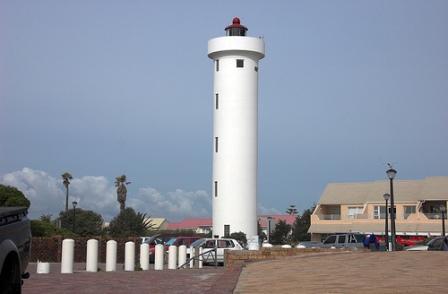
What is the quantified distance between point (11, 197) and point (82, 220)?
28223mm

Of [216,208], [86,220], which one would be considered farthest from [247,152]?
[86,220]

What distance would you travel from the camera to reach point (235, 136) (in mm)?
50094

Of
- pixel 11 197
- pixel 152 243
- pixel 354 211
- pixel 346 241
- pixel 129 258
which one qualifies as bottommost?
pixel 129 258

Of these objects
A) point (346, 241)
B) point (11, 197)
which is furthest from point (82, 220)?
point (346, 241)

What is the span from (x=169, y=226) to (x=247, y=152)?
85.4 meters

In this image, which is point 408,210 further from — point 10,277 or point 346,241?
point 10,277

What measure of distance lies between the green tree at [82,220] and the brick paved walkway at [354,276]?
4630 centimetres

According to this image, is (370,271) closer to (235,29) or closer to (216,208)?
(216,208)

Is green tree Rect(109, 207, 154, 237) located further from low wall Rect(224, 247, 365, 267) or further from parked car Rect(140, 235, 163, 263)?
low wall Rect(224, 247, 365, 267)

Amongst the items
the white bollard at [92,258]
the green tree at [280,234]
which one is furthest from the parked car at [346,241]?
the green tree at [280,234]

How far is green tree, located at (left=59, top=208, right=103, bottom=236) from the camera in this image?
210 feet

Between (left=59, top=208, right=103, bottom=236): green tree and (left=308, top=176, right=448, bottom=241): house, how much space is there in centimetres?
2099

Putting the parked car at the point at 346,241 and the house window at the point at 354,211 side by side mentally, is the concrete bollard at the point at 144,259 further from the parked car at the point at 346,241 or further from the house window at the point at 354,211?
the house window at the point at 354,211

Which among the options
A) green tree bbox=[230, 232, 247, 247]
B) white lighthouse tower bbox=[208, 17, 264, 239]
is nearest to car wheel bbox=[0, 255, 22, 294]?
green tree bbox=[230, 232, 247, 247]
